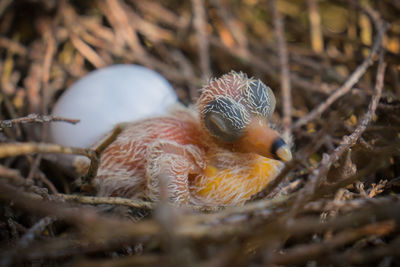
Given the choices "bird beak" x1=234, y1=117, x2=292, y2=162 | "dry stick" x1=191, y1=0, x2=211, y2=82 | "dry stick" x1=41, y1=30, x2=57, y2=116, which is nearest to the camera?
"bird beak" x1=234, y1=117, x2=292, y2=162

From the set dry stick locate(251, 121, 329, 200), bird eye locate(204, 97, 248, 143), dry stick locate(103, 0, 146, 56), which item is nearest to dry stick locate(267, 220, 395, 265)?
dry stick locate(251, 121, 329, 200)

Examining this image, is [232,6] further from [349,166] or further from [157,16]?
[349,166]

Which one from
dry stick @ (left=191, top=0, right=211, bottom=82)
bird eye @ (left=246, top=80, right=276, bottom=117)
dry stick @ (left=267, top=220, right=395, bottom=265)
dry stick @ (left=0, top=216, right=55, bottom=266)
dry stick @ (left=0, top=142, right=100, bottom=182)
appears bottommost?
dry stick @ (left=0, top=216, right=55, bottom=266)

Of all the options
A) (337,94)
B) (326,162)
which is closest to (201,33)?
(337,94)

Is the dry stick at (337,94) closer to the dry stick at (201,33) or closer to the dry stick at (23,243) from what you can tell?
the dry stick at (201,33)

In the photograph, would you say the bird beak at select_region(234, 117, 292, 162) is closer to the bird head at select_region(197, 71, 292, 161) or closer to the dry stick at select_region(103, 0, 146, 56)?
the bird head at select_region(197, 71, 292, 161)

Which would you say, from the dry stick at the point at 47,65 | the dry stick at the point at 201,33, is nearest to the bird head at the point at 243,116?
the dry stick at the point at 201,33

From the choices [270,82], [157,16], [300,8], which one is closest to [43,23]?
[157,16]
